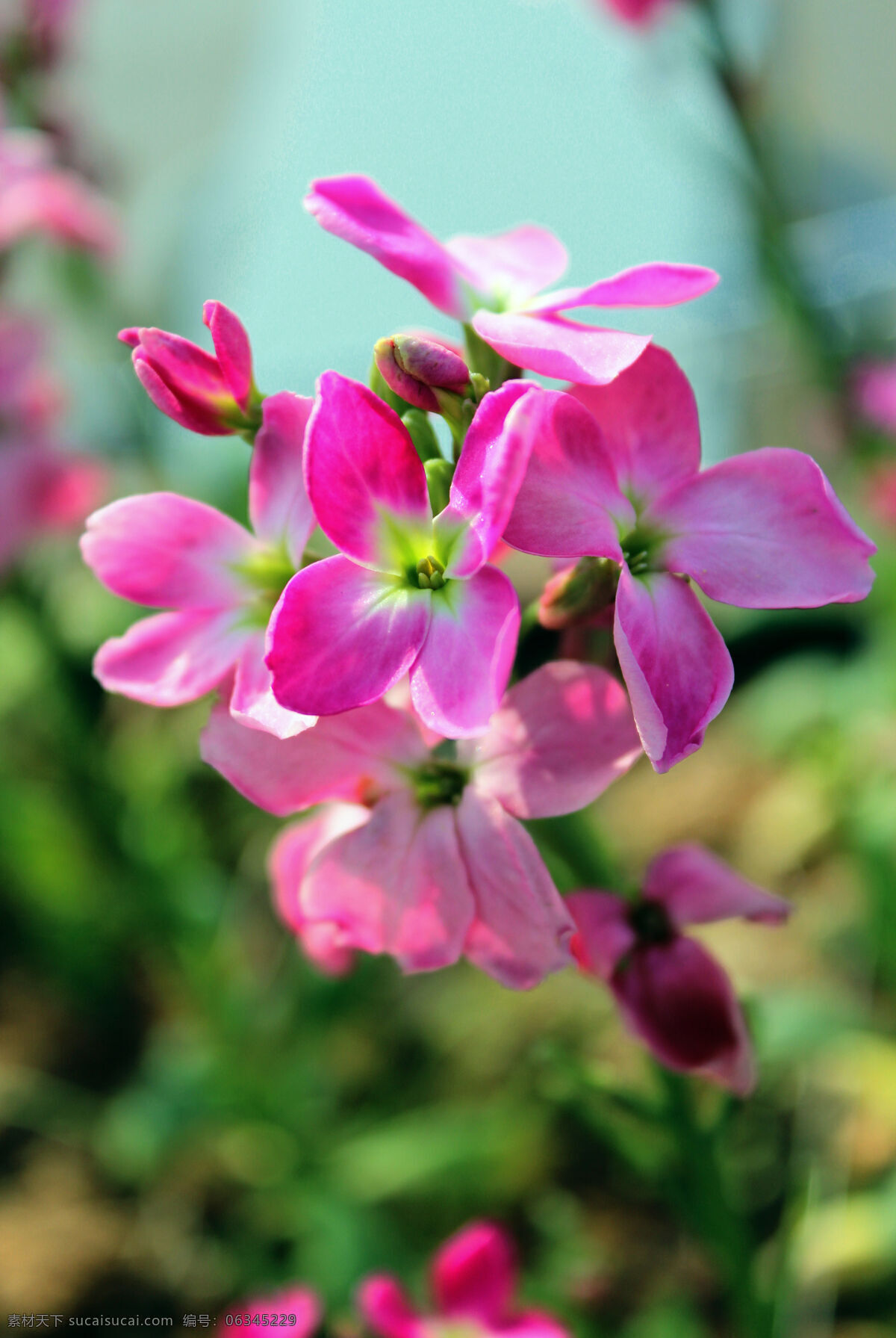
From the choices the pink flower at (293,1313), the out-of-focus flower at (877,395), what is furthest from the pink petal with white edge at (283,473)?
the out-of-focus flower at (877,395)

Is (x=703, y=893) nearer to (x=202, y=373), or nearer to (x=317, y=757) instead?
(x=317, y=757)

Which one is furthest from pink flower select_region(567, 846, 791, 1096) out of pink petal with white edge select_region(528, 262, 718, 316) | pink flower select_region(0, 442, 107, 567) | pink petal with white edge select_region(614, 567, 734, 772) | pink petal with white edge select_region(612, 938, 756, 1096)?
pink flower select_region(0, 442, 107, 567)

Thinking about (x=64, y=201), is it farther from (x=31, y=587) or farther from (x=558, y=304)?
(x=558, y=304)

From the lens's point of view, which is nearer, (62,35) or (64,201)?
(64,201)

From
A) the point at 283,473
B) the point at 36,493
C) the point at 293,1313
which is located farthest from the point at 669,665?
the point at 36,493

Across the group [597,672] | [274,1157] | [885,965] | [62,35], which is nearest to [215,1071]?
[274,1157]
